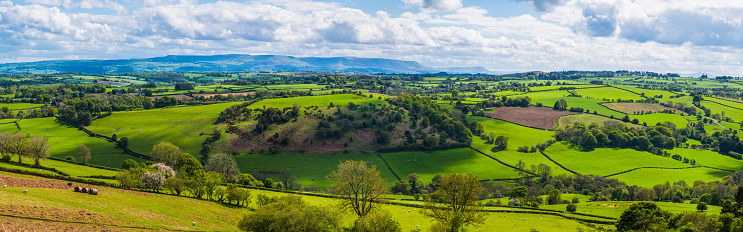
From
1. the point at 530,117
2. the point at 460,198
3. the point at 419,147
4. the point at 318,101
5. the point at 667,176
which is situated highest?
→ the point at 318,101

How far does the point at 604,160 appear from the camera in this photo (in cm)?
13688

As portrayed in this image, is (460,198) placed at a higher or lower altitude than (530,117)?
higher

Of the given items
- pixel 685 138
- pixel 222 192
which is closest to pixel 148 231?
pixel 222 192

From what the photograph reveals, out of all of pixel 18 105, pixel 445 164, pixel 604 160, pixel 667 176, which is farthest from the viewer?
pixel 18 105

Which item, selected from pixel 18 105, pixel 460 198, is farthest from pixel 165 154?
pixel 18 105

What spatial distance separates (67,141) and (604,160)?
182m

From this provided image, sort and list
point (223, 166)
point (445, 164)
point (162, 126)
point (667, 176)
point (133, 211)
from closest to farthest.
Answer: point (133, 211)
point (223, 166)
point (667, 176)
point (445, 164)
point (162, 126)

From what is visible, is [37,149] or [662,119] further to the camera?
[662,119]

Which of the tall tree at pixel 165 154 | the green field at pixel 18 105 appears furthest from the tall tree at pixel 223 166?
the green field at pixel 18 105

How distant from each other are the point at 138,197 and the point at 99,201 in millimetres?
6988

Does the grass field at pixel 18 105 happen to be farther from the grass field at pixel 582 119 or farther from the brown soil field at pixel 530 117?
the grass field at pixel 582 119

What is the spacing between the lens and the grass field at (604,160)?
419 feet

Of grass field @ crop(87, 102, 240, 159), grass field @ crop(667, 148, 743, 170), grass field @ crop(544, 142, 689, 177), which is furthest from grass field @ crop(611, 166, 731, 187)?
grass field @ crop(87, 102, 240, 159)

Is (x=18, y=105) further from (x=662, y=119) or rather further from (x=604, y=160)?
(x=662, y=119)
